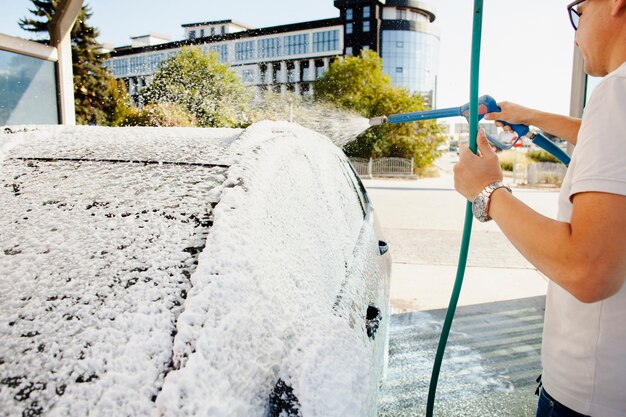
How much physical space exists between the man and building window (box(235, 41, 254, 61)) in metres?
54.3

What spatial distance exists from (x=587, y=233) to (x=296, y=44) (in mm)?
73483

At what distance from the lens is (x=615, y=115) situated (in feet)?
3.33

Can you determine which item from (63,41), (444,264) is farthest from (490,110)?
(63,41)

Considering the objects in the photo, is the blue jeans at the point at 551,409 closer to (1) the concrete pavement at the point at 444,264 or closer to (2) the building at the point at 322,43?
(1) the concrete pavement at the point at 444,264

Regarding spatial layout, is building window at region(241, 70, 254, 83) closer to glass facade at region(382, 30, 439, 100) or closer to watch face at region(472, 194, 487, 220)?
watch face at region(472, 194, 487, 220)

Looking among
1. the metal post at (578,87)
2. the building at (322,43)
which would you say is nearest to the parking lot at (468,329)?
the metal post at (578,87)

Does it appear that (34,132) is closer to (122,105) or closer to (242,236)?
(242,236)

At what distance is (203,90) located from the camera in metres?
21.7

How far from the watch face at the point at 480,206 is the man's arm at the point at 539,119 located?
719mm

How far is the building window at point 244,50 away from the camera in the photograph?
56.4 meters

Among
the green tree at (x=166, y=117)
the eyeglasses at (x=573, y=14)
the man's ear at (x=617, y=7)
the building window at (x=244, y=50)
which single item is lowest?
the man's ear at (x=617, y=7)

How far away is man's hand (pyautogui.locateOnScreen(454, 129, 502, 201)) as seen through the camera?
4.18 ft

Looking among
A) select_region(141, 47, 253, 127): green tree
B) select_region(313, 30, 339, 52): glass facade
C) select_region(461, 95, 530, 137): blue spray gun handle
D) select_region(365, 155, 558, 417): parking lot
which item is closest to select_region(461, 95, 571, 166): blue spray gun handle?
select_region(461, 95, 530, 137): blue spray gun handle

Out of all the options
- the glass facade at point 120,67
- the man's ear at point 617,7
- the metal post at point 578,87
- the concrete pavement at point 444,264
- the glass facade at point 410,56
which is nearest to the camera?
the man's ear at point 617,7
